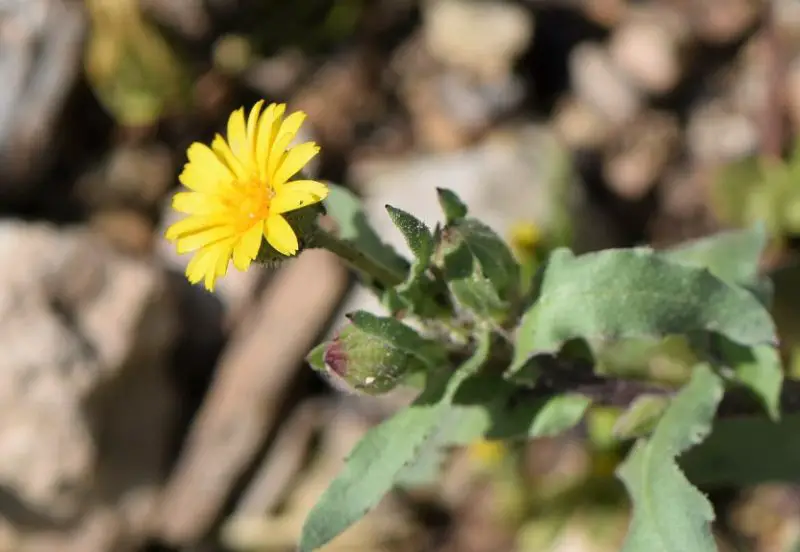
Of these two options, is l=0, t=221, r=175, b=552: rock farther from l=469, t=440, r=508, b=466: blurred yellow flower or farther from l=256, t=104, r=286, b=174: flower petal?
l=256, t=104, r=286, b=174: flower petal

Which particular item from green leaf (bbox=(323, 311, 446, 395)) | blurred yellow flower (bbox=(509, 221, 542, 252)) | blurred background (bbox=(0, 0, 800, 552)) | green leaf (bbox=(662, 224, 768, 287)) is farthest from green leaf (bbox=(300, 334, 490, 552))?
blurred background (bbox=(0, 0, 800, 552))

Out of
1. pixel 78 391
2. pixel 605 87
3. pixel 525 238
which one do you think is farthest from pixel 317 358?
pixel 605 87

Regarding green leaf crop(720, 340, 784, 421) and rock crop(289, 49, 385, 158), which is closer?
green leaf crop(720, 340, 784, 421)

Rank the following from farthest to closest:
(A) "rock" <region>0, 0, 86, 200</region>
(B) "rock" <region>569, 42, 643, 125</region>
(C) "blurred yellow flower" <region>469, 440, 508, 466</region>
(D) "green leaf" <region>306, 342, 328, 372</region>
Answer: (A) "rock" <region>0, 0, 86, 200</region>, (B) "rock" <region>569, 42, 643, 125</region>, (C) "blurred yellow flower" <region>469, 440, 508, 466</region>, (D) "green leaf" <region>306, 342, 328, 372</region>

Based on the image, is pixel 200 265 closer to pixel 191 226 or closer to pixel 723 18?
pixel 191 226

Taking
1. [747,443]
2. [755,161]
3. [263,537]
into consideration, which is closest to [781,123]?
[755,161]

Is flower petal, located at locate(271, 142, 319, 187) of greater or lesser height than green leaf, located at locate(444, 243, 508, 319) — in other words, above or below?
above
